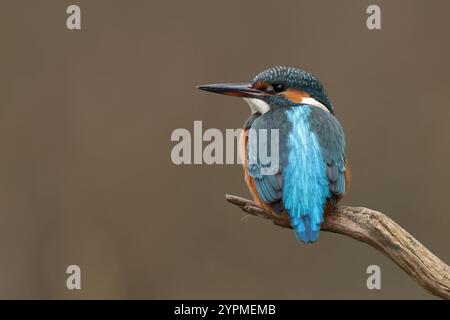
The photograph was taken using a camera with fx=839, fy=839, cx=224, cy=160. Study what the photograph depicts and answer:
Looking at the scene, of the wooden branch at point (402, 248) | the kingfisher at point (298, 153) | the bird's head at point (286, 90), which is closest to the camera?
the wooden branch at point (402, 248)

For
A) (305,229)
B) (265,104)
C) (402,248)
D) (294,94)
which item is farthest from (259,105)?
(402,248)

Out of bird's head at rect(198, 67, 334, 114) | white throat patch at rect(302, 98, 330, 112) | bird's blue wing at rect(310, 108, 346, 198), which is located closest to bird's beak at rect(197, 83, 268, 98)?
bird's head at rect(198, 67, 334, 114)

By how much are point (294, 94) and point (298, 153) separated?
42cm

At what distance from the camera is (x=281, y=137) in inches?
119

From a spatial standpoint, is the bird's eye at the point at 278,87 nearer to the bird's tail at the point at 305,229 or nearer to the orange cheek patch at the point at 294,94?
the orange cheek patch at the point at 294,94

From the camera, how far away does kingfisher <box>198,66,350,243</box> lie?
9.53 feet

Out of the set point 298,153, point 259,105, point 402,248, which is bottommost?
point 402,248

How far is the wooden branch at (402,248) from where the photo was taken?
9.13 ft

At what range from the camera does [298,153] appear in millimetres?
2975

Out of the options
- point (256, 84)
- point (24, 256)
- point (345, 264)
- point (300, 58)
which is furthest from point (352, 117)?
point (24, 256)

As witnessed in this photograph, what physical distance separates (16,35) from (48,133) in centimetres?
64

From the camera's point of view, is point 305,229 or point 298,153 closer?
point 305,229

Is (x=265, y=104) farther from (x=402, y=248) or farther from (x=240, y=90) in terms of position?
(x=402, y=248)

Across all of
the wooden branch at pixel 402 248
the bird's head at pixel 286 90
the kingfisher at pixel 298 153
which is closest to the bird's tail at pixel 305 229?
the kingfisher at pixel 298 153
